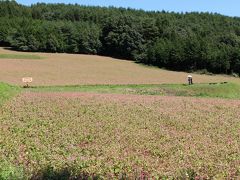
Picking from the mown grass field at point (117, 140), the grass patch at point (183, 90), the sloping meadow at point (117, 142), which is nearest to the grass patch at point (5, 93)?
the mown grass field at point (117, 140)

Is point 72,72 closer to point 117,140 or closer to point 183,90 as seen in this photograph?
point 183,90

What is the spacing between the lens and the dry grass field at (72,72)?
2598 inches

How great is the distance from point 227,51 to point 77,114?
89113 millimetres

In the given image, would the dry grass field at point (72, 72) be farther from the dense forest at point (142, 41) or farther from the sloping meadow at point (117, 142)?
the sloping meadow at point (117, 142)

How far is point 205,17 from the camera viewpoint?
182 m

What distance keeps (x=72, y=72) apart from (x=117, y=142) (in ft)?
208

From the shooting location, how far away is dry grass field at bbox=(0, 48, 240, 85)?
66.0 m

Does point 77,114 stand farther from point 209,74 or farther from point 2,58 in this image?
point 209,74

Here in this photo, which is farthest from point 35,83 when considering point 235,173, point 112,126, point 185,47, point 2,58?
point 185,47

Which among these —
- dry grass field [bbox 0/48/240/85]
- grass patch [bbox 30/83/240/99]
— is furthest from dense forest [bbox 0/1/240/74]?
grass patch [bbox 30/83/240/99]

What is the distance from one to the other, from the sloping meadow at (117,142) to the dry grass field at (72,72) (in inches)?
1409

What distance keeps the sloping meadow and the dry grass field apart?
3578cm

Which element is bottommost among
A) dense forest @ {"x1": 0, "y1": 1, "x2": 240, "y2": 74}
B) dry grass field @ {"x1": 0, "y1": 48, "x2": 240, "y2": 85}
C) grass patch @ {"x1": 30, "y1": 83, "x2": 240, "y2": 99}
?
grass patch @ {"x1": 30, "y1": 83, "x2": 240, "y2": 99}

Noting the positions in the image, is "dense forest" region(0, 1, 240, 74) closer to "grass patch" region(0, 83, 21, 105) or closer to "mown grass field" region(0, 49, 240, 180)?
"grass patch" region(0, 83, 21, 105)
